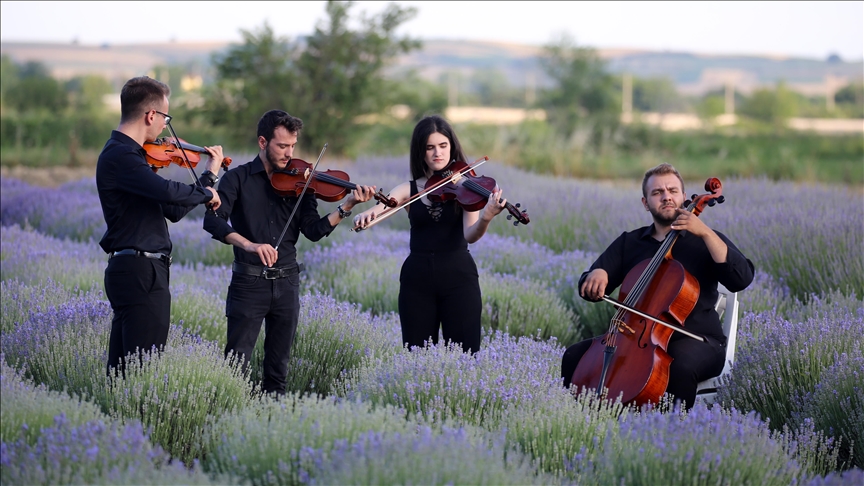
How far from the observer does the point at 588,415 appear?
11.8 feet

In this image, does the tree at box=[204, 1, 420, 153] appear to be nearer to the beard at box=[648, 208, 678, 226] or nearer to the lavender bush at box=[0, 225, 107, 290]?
the lavender bush at box=[0, 225, 107, 290]

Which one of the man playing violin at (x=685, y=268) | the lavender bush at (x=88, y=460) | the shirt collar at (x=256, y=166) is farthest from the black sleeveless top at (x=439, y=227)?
the lavender bush at (x=88, y=460)

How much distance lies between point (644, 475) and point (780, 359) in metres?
1.70

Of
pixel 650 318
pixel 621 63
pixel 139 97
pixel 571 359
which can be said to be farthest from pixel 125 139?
pixel 621 63

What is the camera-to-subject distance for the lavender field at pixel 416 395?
292 cm

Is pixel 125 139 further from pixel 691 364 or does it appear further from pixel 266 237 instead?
pixel 691 364

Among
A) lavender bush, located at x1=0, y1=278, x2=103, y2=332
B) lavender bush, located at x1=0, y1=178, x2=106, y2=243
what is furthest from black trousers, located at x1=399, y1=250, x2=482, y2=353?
lavender bush, located at x1=0, y1=178, x2=106, y2=243

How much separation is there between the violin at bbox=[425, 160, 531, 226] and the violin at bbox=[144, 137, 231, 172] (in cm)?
100

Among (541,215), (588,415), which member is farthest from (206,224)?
(541,215)

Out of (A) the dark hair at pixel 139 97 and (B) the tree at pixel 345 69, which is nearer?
(A) the dark hair at pixel 139 97

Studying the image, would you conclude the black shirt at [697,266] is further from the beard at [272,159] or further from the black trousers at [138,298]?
the black trousers at [138,298]

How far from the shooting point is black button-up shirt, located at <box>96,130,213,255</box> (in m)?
3.85

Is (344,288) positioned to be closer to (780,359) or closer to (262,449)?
(780,359)

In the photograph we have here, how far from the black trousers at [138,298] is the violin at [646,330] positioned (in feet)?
6.14
